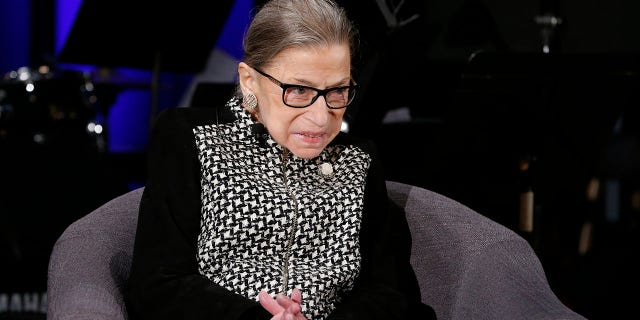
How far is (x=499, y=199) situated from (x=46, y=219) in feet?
7.29

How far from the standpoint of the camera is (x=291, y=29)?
1.71 metres

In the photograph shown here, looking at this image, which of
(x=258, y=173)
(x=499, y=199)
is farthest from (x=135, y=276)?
(x=499, y=199)

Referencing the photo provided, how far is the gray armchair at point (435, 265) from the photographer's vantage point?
1.65 metres

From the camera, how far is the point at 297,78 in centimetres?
170

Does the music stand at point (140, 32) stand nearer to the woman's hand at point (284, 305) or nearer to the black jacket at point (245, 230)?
the black jacket at point (245, 230)

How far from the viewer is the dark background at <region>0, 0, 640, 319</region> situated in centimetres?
274

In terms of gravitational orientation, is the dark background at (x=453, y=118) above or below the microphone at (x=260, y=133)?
below

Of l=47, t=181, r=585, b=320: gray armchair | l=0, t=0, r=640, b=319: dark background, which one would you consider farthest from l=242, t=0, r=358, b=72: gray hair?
l=0, t=0, r=640, b=319: dark background

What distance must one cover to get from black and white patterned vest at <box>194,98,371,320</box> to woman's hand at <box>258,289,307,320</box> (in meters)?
0.11

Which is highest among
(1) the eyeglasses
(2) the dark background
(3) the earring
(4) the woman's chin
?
(1) the eyeglasses

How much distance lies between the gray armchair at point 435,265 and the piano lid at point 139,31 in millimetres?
2756

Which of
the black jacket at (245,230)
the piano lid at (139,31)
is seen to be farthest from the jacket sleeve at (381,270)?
the piano lid at (139,31)

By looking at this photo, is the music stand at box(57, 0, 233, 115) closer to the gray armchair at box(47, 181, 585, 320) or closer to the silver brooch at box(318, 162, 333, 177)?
the gray armchair at box(47, 181, 585, 320)

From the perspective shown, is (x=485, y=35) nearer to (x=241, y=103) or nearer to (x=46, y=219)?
(x=46, y=219)
